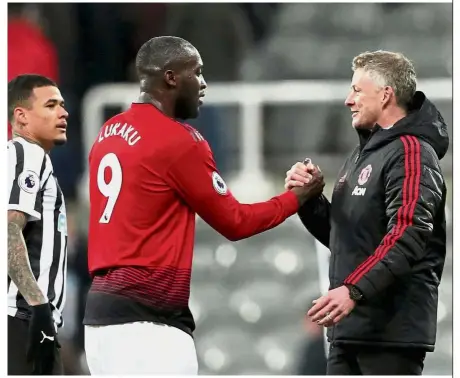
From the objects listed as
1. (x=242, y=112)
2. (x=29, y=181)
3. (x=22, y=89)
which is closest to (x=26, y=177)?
(x=29, y=181)

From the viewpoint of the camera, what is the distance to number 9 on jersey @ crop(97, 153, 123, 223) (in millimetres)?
3781

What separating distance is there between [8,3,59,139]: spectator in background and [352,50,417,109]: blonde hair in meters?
4.34

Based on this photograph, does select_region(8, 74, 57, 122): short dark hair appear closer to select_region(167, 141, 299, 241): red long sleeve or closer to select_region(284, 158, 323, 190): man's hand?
select_region(167, 141, 299, 241): red long sleeve

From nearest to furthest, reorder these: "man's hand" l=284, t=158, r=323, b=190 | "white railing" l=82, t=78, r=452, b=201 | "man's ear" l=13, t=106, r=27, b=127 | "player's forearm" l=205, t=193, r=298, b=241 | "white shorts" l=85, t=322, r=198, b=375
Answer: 1. "white shorts" l=85, t=322, r=198, b=375
2. "player's forearm" l=205, t=193, r=298, b=241
3. "man's hand" l=284, t=158, r=323, b=190
4. "man's ear" l=13, t=106, r=27, b=127
5. "white railing" l=82, t=78, r=452, b=201

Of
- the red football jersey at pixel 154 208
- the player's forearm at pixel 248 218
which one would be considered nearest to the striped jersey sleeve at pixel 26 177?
the red football jersey at pixel 154 208

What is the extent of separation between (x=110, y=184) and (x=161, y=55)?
1.61 ft

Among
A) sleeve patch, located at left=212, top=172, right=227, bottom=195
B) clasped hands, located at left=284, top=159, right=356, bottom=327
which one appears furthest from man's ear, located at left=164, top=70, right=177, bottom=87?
clasped hands, located at left=284, top=159, right=356, bottom=327

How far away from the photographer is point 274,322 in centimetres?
795

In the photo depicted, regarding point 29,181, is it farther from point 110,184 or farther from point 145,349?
point 145,349

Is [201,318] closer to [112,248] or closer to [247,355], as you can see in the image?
[247,355]

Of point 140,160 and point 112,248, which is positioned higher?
point 140,160

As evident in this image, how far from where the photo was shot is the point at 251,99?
8477 mm
